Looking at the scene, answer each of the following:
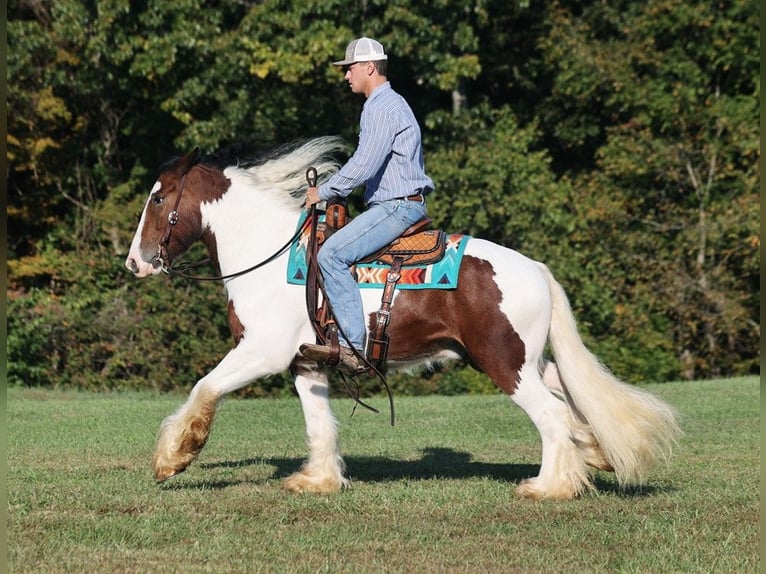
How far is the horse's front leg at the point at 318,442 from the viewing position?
346 inches

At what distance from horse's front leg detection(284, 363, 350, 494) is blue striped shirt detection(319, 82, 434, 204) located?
1.39 metres

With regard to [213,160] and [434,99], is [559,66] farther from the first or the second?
[213,160]

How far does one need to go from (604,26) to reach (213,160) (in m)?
21.3

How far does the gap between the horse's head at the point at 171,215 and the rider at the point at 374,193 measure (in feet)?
3.16

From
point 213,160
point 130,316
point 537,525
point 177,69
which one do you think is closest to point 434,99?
point 177,69

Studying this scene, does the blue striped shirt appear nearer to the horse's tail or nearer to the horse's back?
the horse's back

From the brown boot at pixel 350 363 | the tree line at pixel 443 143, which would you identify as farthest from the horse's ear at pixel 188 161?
the tree line at pixel 443 143

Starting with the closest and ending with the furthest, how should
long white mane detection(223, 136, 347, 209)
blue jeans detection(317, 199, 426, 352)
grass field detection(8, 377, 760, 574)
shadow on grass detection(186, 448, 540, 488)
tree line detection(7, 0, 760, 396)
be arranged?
grass field detection(8, 377, 760, 574)
blue jeans detection(317, 199, 426, 352)
long white mane detection(223, 136, 347, 209)
shadow on grass detection(186, 448, 540, 488)
tree line detection(7, 0, 760, 396)

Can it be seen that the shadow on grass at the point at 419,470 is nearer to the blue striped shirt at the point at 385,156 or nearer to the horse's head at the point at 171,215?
the horse's head at the point at 171,215

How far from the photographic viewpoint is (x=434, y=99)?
28672 mm

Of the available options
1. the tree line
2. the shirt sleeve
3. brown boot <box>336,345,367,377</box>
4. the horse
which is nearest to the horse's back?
the horse

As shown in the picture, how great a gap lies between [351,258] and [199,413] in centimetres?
149

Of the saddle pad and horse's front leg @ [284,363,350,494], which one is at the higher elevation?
the saddle pad

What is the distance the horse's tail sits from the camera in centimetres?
840
